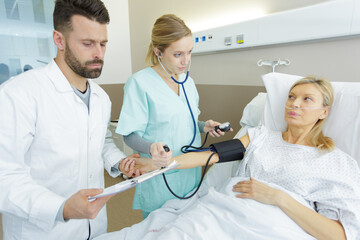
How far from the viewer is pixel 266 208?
→ 2.96 feet

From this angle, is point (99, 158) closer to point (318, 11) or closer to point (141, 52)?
point (318, 11)

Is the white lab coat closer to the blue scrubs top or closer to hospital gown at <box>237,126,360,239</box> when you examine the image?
the blue scrubs top

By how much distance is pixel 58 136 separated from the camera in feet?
2.96

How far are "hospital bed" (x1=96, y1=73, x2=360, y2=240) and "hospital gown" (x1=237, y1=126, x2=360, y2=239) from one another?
11 cm

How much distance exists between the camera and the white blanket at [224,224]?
2.68ft

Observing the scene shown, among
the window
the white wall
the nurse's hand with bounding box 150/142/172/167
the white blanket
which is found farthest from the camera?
the white wall

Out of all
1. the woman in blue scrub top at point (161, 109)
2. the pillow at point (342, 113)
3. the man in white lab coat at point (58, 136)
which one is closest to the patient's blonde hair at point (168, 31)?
the woman in blue scrub top at point (161, 109)

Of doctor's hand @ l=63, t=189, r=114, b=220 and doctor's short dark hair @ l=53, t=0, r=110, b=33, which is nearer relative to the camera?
doctor's hand @ l=63, t=189, r=114, b=220

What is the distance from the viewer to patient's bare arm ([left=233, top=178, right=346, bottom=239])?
0.86m

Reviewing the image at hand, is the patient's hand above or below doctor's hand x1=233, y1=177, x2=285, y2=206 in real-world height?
above

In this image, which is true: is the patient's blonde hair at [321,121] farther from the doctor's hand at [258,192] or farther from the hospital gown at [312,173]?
the doctor's hand at [258,192]

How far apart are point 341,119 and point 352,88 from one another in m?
0.18

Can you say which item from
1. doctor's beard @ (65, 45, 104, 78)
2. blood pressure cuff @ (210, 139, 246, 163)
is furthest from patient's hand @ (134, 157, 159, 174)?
doctor's beard @ (65, 45, 104, 78)

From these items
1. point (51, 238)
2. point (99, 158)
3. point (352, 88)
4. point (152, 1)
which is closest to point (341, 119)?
point (352, 88)
